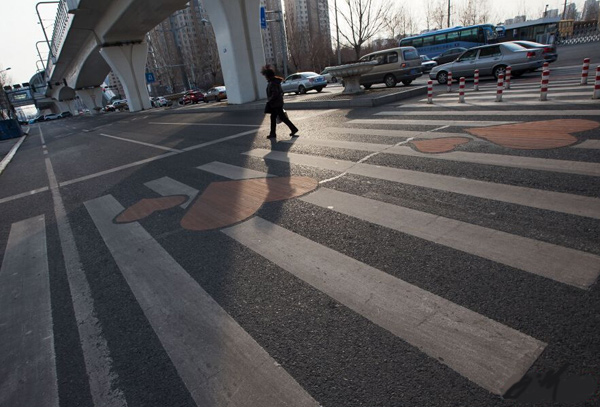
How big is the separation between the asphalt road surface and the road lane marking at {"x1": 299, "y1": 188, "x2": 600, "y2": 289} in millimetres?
20

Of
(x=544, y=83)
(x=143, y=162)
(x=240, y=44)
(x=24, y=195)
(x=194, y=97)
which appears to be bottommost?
(x=24, y=195)

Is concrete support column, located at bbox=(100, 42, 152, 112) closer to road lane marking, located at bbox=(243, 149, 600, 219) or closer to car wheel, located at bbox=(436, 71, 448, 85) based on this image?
car wheel, located at bbox=(436, 71, 448, 85)

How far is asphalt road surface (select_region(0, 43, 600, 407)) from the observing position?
2020 millimetres

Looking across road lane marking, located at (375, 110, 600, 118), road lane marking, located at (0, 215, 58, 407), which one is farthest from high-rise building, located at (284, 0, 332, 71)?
road lane marking, located at (0, 215, 58, 407)

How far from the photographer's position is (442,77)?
17.7 metres

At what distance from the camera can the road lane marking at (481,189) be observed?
3.67m

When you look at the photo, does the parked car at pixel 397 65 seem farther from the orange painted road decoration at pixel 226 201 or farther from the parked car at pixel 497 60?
the orange painted road decoration at pixel 226 201

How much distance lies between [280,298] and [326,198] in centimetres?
218

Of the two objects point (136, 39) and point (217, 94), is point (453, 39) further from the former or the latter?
point (136, 39)

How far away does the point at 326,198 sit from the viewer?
15.6 ft

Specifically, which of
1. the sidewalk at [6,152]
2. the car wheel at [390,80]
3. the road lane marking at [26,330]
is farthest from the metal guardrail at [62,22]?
the road lane marking at [26,330]

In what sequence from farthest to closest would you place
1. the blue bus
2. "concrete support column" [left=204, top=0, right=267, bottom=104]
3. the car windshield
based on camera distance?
the blue bus → "concrete support column" [left=204, top=0, right=267, bottom=104] → the car windshield

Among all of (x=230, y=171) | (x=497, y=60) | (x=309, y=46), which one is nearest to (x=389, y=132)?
(x=230, y=171)

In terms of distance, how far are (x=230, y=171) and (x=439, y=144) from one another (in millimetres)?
4051
